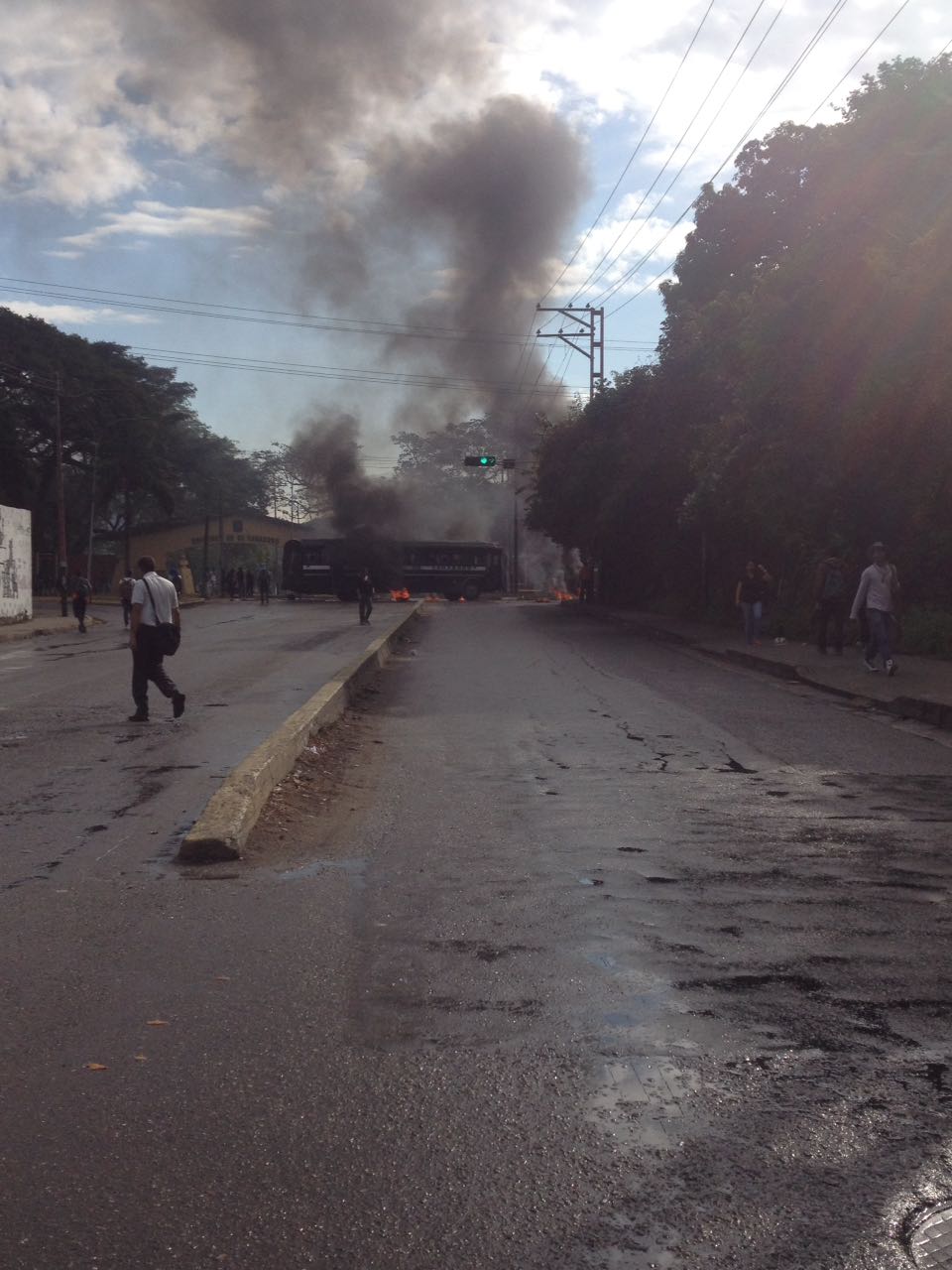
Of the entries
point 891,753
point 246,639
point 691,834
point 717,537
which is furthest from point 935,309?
point 717,537

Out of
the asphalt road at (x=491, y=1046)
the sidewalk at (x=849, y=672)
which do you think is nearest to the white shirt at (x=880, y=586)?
the sidewalk at (x=849, y=672)

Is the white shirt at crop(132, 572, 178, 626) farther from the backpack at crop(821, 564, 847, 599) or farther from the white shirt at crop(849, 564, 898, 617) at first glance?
the backpack at crop(821, 564, 847, 599)

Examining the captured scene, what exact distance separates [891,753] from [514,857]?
16.6 feet

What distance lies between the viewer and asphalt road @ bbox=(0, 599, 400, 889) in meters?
6.91

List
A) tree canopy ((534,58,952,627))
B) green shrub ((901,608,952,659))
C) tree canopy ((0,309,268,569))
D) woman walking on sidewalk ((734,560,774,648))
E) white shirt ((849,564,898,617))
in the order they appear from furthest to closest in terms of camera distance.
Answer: tree canopy ((0,309,268,569)), woman walking on sidewalk ((734,560,774,648)), green shrub ((901,608,952,659)), tree canopy ((534,58,952,627)), white shirt ((849,564,898,617))

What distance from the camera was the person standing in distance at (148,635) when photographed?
1200cm

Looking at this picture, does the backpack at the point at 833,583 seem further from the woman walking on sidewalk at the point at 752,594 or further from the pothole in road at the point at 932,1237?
the pothole in road at the point at 932,1237

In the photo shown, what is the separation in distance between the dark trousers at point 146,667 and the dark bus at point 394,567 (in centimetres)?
4609

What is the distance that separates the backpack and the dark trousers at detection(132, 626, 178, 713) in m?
11.2

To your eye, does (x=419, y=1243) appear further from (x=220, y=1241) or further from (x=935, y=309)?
(x=935, y=309)

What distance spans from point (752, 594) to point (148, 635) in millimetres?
12484

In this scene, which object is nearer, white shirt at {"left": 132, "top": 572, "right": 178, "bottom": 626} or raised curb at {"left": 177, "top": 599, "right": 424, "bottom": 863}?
raised curb at {"left": 177, "top": 599, "right": 424, "bottom": 863}

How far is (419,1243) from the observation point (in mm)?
2643

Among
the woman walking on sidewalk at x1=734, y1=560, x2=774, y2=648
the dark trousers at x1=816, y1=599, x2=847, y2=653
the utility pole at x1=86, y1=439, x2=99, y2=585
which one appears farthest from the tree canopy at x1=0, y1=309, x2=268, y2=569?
the dark trousers at x1=816, y1=599, x2=847, y2=653
